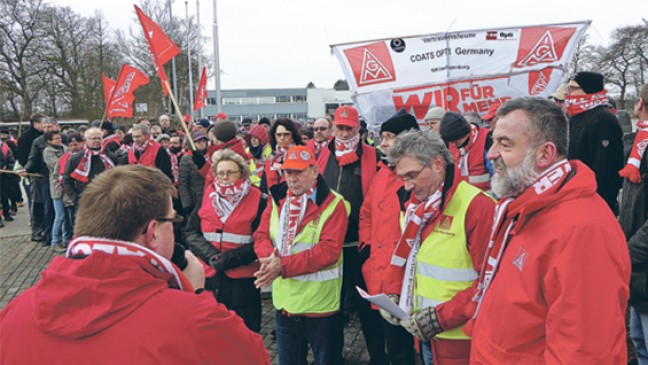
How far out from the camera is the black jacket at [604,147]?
3750 mm

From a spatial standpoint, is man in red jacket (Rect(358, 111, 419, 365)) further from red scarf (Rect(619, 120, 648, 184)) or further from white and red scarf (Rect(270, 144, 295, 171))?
white and red scarf (Rect(270, 144, 295, 171))

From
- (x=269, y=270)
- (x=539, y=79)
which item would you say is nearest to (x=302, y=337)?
(x=269, y=270)

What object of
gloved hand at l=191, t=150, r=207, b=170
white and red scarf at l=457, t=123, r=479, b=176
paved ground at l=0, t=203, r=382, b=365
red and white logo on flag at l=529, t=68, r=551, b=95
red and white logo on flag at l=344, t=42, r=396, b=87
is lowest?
paved ground at l=0, t=203, r=382, b=365

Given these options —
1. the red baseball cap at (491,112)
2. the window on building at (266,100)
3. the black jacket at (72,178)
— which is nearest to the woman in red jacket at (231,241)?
the red baseball cap at (491,112)

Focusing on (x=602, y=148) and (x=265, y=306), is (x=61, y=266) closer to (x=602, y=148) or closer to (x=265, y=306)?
(x=602, y=148)

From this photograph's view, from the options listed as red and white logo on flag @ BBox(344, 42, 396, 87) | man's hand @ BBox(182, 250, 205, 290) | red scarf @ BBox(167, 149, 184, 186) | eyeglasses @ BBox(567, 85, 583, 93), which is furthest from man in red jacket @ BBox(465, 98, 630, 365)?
red scarf @ BBox(167, 149, 184, 186)

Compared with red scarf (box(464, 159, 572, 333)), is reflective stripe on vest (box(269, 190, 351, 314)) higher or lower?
lower

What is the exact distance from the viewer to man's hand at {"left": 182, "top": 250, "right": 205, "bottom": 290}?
6.14 feet

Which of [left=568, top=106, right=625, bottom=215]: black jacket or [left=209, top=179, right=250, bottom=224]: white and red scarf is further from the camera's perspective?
[left=209, top=179, right=250, bottom=224]: white and red scarf

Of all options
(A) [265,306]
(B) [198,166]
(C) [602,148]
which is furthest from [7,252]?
(C) [602,148]

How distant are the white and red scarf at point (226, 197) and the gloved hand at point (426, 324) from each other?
6.49ft

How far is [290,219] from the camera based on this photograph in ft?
11.3

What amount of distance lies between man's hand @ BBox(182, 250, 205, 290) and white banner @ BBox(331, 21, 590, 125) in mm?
3869

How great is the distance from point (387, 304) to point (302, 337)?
1.21 meters
